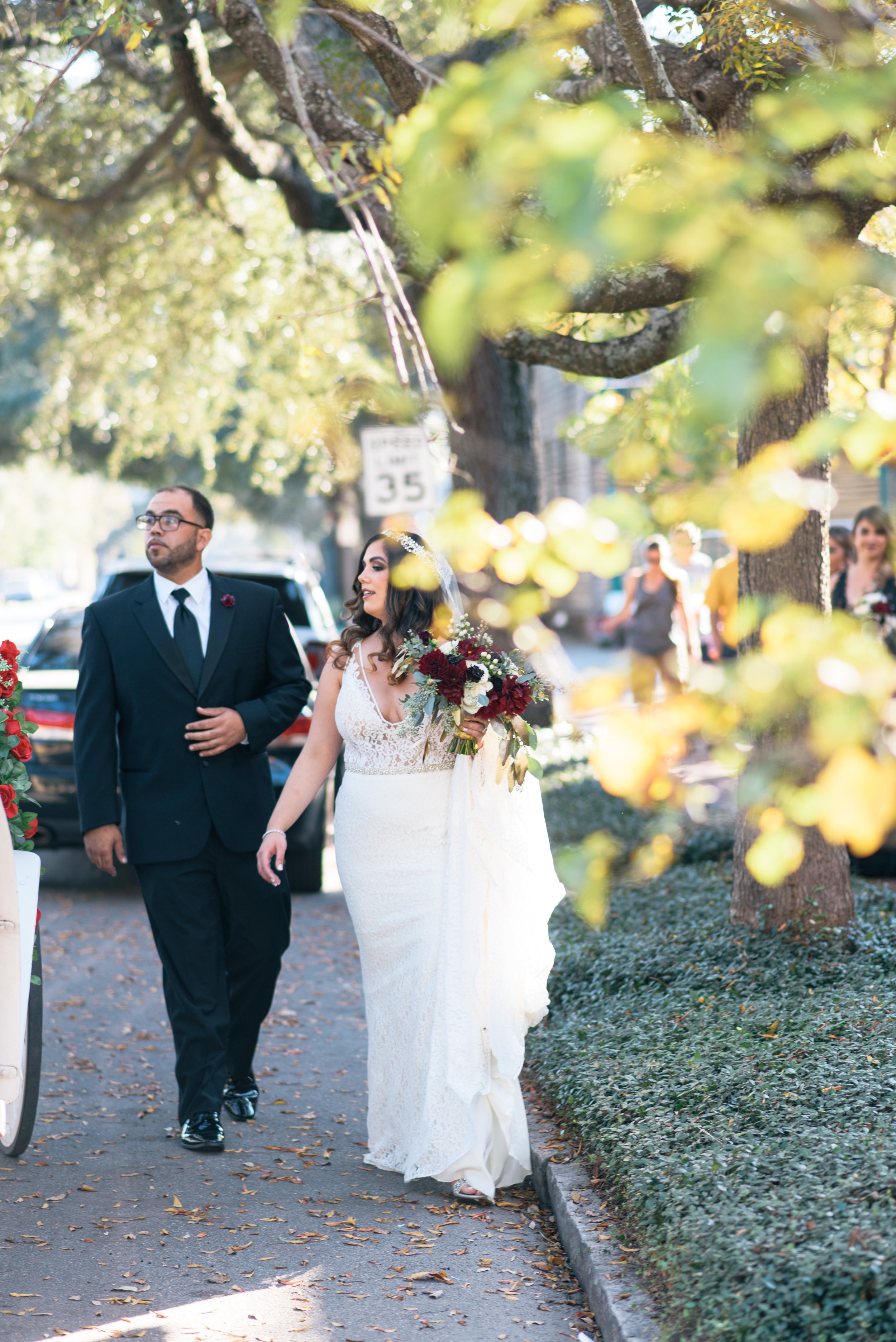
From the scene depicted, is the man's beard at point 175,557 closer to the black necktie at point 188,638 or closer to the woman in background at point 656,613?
the black necktie at point 188,638

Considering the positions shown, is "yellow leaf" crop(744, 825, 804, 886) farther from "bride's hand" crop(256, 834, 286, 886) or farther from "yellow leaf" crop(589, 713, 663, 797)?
"bride's hand" crop(256, 834, 286, 886)

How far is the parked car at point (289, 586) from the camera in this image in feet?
32.2

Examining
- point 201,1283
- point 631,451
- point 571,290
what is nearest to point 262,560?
point 571,290

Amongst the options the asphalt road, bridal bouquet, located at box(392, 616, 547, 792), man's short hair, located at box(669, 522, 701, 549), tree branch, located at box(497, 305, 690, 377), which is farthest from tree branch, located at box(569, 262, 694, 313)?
the asphalt road

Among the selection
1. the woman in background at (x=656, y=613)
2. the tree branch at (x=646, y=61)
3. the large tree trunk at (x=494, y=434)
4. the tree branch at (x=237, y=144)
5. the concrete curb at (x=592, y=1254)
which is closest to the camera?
the concrete curb at (x=592, y=1254)

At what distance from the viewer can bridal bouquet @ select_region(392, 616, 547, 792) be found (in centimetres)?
479

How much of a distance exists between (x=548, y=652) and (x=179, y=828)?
3.18m

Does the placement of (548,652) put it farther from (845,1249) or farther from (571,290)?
(571,290)

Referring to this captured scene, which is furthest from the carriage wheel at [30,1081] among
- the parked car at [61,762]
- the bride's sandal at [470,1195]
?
the parked car at [61,762]

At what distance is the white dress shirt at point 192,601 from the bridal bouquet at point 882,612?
387 cm

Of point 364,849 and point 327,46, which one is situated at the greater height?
point 327,46

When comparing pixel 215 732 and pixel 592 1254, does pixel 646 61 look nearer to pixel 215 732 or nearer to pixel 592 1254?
pixel 215 732

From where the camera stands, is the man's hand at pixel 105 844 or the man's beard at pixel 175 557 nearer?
the man's hand at pixel 105 844

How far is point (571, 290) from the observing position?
5.57m
